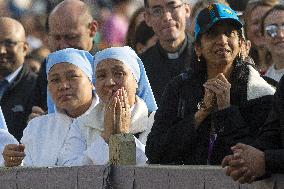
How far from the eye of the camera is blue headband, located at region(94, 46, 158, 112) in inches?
297

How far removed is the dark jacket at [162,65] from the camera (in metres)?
8.67

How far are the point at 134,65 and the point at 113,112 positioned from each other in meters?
0.77

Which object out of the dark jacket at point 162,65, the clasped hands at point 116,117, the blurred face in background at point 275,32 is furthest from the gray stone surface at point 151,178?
the blurred face in background at point 275,32

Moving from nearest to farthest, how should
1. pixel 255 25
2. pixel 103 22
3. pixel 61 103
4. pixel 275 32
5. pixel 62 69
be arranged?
pixel 61 103 < pixel 62 69 < pixel 275 32 < pixel 255 25 < pixel 103 22

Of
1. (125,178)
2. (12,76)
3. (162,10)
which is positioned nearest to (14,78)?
(12,76)

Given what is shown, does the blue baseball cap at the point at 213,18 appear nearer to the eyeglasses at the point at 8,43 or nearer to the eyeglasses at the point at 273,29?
the eyeglasses at the point at 273,29

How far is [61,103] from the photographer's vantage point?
783cm

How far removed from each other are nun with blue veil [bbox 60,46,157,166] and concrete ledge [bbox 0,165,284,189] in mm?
841

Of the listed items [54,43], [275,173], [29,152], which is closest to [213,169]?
[275,173]

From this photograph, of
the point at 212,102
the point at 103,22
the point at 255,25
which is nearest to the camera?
the point at 212,102

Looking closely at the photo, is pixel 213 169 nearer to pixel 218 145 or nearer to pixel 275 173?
pixel 275 173

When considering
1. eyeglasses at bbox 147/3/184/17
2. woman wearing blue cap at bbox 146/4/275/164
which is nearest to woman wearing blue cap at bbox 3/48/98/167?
eyeglasses at bbox 147/3/184/17

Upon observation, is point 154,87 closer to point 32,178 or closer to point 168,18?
point 168,18

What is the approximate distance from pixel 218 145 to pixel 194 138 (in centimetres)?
18
